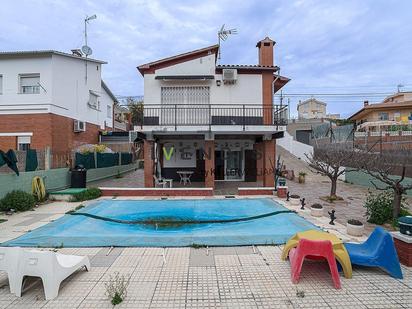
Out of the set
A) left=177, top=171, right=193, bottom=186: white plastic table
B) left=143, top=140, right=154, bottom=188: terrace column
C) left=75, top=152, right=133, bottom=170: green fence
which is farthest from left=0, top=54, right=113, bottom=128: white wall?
left=177, top=171, right=193, bottom=186: white plastic table

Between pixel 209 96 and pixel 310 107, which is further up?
pixel 310 107

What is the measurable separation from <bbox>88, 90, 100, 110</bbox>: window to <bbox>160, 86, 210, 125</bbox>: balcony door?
9457 mm

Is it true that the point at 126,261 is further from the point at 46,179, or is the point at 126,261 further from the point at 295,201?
the point at 46,179

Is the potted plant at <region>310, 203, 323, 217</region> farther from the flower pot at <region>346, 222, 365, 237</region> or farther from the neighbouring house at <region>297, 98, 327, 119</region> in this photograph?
the neighbouring house at <region>297, 98, 327, 119</region>

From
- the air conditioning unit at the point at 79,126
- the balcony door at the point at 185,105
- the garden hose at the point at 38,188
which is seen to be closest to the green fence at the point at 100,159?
the air conditioning unit at the point at 79,126

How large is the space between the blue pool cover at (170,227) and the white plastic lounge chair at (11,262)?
2.10 m

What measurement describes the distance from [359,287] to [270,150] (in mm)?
11635

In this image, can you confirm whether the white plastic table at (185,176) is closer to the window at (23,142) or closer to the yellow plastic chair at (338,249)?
the window at (23,142)

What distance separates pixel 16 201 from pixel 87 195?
10.0ft

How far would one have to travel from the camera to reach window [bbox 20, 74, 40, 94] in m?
18.1

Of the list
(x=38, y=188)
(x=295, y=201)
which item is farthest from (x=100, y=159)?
(x=295, y=201)

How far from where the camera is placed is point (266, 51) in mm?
16703

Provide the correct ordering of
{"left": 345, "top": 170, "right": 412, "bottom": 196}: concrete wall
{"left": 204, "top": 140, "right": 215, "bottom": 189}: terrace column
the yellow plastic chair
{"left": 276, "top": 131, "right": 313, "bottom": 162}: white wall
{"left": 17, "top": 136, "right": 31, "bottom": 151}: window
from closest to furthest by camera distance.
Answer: the yellow plastic chair
{"left": 204, "top": 140, "right": 215, "bottom": 189}: terrace column
{"left": 345, "top": 170, "right": 412, "bottom": 196}: concrete wall
{"left": 17, "top": 136, "right": 31, "bottom": 151}: window
{"left": 276, "top": 131, "right": 313, "bottom": 162}: white wall

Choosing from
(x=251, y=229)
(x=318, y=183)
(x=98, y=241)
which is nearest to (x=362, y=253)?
(x=251, y=229)
